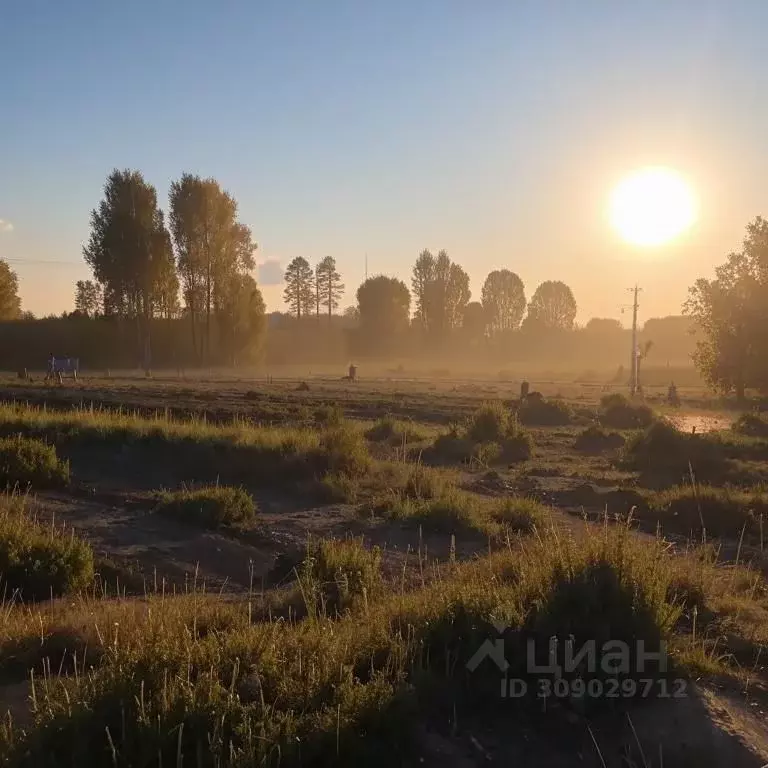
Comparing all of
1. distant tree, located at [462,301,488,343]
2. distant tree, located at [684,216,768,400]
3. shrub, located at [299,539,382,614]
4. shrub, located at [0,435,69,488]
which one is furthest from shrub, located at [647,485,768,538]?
distant tree, located at [462,301,488,343]

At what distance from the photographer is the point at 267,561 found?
30.3ft

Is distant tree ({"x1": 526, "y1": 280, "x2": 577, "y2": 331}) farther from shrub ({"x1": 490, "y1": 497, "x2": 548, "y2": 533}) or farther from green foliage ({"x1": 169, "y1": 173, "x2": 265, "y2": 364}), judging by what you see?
shrub ({"x1": 490, "y1": 497, "x2": 548, "y2": 533})

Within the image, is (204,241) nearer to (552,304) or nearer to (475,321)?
(475,321)

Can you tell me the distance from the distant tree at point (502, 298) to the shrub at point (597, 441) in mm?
88401

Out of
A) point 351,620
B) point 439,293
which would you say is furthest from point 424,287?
point 351,620

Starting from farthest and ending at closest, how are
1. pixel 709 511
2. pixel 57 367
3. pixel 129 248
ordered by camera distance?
pixel 129 248 < pixel 57 367 < pixel 709 511

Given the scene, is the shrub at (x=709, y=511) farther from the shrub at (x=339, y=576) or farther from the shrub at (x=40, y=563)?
the shrub at (x=40, y=563)

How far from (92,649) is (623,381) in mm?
79267

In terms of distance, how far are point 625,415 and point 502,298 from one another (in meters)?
81.6

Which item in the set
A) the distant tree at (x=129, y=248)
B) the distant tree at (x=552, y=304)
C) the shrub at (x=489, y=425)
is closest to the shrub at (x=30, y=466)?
the shrub at (x=489, y=425)

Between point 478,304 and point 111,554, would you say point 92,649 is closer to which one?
point 111,554

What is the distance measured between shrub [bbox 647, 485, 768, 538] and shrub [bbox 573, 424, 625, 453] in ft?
33.2

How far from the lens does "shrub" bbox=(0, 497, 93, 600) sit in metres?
7.23

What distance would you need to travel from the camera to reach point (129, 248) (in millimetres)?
56938
